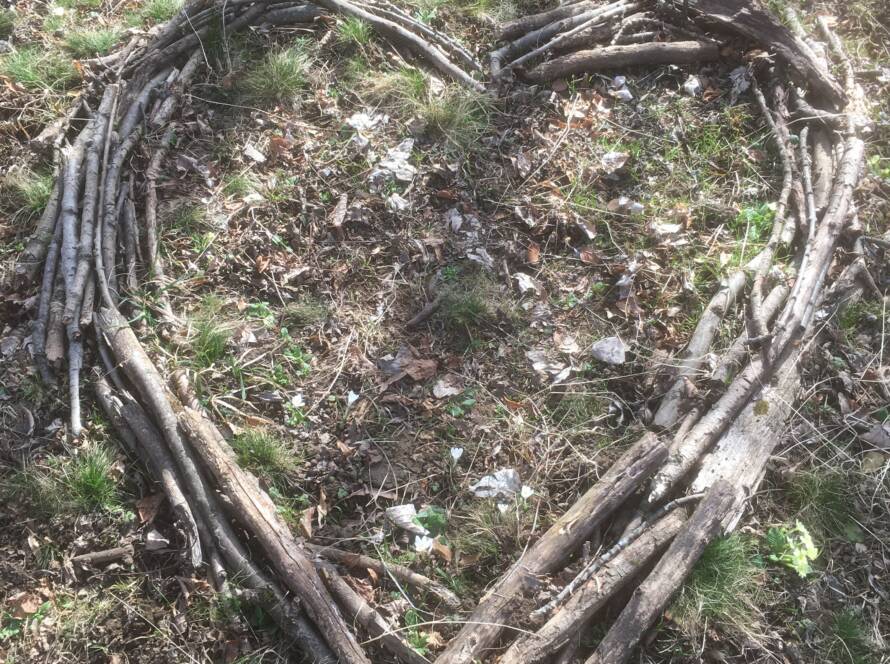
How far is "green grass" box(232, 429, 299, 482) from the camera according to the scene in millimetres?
3336

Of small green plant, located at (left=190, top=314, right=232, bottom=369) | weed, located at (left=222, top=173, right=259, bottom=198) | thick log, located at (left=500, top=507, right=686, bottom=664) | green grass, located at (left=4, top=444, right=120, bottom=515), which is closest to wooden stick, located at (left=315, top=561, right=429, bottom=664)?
thick log, located at (left=500, top=507, right=686, bottom=664)

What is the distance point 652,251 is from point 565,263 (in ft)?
1.98

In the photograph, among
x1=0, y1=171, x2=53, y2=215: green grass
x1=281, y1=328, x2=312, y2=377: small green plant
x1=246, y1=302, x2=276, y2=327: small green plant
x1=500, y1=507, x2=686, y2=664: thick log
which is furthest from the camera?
x1=0, y1=171, x2=53, y2=215: green grass

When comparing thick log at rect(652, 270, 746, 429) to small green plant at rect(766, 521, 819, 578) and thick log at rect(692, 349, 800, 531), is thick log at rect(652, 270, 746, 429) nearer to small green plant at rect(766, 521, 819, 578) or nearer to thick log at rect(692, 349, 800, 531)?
thick log at rect(692, 349, 800, 531)

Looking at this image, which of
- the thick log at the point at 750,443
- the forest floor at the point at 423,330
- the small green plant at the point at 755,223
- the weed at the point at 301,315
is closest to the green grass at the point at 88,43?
the forest floor at the point at 423,330

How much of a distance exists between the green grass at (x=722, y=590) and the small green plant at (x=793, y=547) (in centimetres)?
A: 14

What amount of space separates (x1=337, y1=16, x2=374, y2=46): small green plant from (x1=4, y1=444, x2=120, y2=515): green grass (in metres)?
3.59

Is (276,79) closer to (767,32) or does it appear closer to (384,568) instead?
(384,568)

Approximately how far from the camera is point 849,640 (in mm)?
3004

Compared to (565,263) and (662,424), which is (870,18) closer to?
(565,263)

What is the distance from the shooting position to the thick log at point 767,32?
4629 millimetres

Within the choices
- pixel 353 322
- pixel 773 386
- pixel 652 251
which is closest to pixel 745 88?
pixel 652 251

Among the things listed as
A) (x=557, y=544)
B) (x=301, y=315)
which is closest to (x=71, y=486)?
(x=301, y=315)

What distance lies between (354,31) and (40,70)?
93.1 inches
